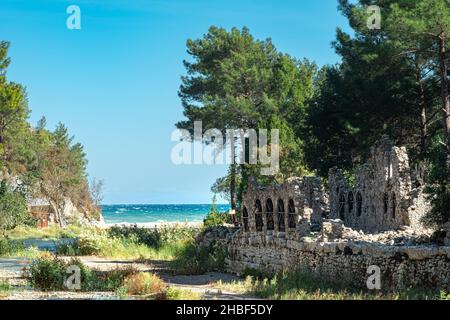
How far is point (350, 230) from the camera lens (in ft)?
85.6

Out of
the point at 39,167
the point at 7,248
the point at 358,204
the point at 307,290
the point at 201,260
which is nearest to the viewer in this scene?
the point at 307,290

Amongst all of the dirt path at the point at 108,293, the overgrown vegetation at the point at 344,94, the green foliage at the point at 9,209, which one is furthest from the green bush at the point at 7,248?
the overgrown vegetation at the point at 344,94

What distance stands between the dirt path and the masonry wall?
6.24ft

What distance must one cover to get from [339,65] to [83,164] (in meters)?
57.0

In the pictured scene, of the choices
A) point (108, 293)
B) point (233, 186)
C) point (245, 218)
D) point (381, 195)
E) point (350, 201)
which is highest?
point (233, 186)

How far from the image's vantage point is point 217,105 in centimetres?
5197

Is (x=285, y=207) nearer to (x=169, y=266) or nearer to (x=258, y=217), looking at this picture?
(x=258, y=217)

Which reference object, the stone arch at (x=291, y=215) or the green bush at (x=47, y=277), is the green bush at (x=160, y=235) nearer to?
the stone arch at (x=291, y=215)

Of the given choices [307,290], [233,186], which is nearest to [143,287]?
[307,290]

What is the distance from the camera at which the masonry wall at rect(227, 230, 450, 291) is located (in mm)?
19266

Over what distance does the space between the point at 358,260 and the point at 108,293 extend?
724 centimetres

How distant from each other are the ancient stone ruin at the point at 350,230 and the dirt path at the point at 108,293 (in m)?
2.41

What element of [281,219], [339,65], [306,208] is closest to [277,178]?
[339,65]

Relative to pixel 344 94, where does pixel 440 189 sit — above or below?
below
